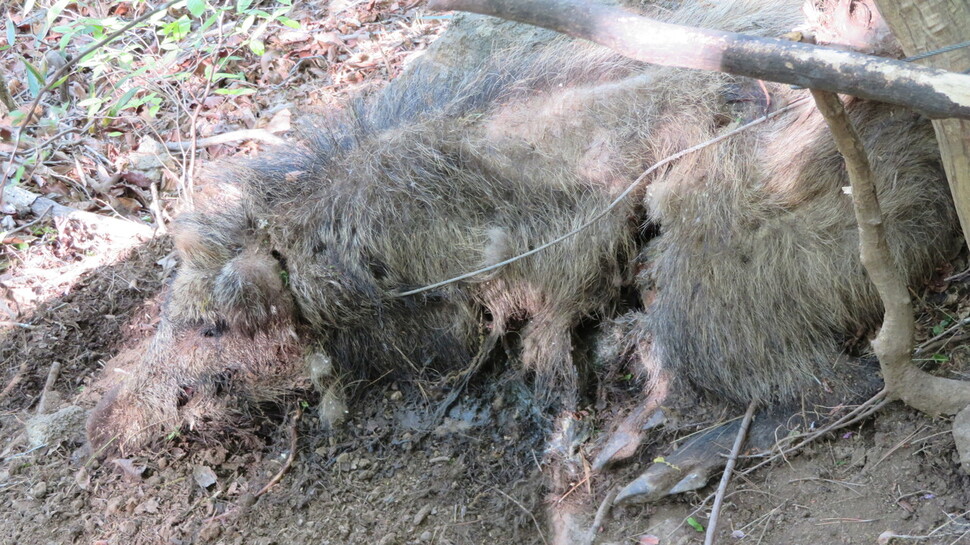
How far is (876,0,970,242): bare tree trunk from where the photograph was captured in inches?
77.6

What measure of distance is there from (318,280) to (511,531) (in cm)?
142

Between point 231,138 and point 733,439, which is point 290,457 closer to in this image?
point 733,439

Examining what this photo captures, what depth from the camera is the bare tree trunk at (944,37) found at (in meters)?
1.97

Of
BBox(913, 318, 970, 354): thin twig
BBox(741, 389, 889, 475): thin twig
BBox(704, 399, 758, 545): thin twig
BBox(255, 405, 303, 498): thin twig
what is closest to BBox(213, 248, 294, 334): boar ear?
BBox(255, 405, 303, 498): thin twig

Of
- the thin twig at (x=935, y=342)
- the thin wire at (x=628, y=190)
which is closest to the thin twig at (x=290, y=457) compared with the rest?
the thin wire at (x=628, y=190)

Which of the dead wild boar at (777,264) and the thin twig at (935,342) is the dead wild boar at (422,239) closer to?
the dead wild boar at (777,264)

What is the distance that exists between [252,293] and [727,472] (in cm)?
218

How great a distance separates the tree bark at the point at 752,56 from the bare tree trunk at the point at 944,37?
1.68ft

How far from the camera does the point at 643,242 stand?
357cm

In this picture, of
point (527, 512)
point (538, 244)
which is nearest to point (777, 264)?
point (538, 244)

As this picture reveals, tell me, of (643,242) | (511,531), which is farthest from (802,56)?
(511,531)

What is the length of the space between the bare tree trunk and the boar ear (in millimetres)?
A: 2684

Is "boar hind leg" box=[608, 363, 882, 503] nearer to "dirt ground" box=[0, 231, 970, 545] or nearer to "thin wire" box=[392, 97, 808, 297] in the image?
"dirt ground" box=[0, 231, 970, 545]

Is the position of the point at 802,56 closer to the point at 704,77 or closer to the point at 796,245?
the point at 796,245
